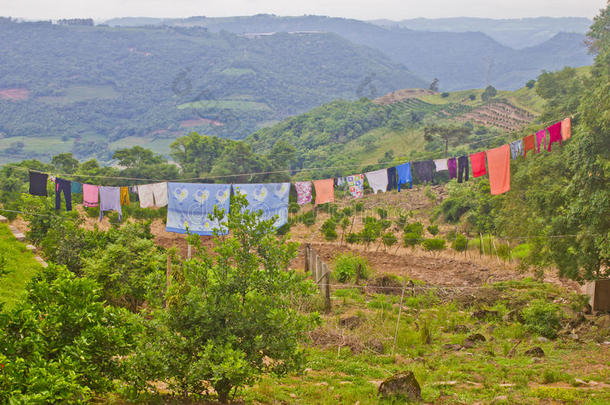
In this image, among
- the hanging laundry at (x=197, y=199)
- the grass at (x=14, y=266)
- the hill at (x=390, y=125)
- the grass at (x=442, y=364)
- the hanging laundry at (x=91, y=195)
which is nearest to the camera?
the grass at (x=442, y=364)

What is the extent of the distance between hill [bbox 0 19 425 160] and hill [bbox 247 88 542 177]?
142 ft

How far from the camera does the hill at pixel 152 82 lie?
123000 mm

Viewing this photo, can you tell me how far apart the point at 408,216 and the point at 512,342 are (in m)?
18.4

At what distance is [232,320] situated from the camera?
19.1 ft

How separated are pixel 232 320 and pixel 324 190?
12.1m

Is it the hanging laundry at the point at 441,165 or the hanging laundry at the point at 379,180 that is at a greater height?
the hanging laundry at the point at 441,165

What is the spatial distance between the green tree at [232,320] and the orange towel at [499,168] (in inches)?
389

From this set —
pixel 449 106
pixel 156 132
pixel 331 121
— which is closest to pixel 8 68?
pixel 156 132

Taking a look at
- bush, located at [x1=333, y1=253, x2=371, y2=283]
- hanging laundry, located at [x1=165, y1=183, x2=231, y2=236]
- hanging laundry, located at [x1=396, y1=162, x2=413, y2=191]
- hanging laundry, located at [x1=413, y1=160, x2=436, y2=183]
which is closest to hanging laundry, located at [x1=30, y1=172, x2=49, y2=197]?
hanging laundry, located at [x1=165, y1=183, x2=231, y2=236]

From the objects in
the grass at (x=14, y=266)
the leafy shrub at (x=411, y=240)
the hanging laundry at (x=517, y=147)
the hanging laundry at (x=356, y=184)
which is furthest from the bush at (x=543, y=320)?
the grass at (x=14, y=266)

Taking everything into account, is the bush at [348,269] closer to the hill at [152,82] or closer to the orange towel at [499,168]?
the orange towel at [499,168]

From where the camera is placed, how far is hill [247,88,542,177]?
53.8 meters

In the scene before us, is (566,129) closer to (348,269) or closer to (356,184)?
(348,269)

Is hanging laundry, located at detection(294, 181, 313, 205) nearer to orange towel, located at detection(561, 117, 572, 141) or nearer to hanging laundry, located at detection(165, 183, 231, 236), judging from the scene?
hanging laundry, located at detection(165, 183, 231, 236)
